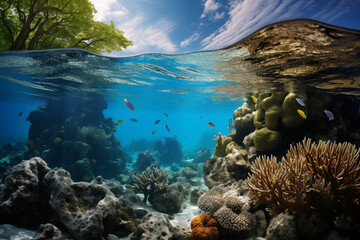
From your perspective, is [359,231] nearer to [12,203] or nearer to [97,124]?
[12,203]

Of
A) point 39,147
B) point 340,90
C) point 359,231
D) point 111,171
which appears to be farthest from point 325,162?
point 39,147

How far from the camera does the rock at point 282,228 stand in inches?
134

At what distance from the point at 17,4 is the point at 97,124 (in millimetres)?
14405

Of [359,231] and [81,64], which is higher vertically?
[81,64]

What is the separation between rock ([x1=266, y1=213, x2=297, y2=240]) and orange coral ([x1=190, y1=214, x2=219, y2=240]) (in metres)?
1.27

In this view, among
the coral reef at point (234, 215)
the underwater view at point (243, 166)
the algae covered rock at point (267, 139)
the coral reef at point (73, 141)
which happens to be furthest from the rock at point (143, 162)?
the coral reef at point (234, 215)

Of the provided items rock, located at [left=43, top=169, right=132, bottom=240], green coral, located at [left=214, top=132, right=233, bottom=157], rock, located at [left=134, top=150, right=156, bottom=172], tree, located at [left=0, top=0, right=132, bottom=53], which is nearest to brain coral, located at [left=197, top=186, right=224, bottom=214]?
rock, located at [left=43, top=169, right=132, bottom=240]

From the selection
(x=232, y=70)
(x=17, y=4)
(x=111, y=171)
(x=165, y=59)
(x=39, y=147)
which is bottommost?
(x=111, y=171)

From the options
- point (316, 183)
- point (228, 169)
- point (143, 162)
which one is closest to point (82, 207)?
point (228, 169)

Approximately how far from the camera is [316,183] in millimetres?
3389

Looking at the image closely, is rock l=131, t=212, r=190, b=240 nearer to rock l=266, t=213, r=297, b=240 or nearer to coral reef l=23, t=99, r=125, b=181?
rock l=266, t=213, r=297, b=240

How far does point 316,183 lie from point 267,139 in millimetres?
3719

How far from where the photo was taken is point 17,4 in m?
6.55

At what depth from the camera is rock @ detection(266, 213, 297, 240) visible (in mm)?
3414
